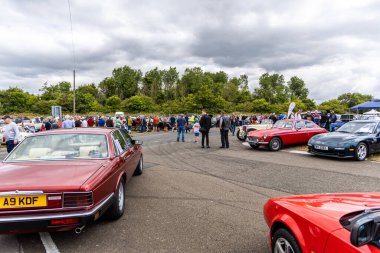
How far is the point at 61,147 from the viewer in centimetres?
436

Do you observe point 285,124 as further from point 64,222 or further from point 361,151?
point 64,222

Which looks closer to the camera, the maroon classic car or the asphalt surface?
the maroon classic car

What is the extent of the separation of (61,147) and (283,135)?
32.7 feet

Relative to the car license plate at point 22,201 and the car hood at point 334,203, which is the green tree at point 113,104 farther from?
the car hood at point 334,203

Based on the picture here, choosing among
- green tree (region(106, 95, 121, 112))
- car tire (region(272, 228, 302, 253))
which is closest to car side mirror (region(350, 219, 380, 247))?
car tire (region(272, 228, 302, 253))

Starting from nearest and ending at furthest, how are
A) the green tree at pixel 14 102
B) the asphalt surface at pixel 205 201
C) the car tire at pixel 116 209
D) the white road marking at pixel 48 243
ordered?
the white road marking at pixel 48 243 → the asphalt surface at pixel 205 201 → the car tire at pixel 116 209 → the green tree at pixel 14 102

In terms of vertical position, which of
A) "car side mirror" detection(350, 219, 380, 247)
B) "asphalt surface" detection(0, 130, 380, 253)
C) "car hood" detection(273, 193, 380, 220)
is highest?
"car side mirror" detection(350, 219, 380, 247)

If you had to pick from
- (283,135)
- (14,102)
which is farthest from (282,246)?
(14,102)

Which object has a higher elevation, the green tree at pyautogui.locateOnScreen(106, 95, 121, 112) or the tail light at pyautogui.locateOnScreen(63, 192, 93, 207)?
the green tree at pyautogui.locateOnScreen(106, 95, 121, 112)

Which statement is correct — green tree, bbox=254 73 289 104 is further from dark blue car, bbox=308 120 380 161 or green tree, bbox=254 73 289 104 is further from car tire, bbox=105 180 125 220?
car tire, bbox=105 180 125 220

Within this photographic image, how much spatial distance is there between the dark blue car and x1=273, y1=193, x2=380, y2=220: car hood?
7.18m

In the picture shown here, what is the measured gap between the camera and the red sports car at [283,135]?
38.6ft

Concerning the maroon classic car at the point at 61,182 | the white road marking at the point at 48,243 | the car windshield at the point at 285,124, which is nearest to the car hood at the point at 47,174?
the maroon classic car at the point at 61,182

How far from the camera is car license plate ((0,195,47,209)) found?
9.82 feet
